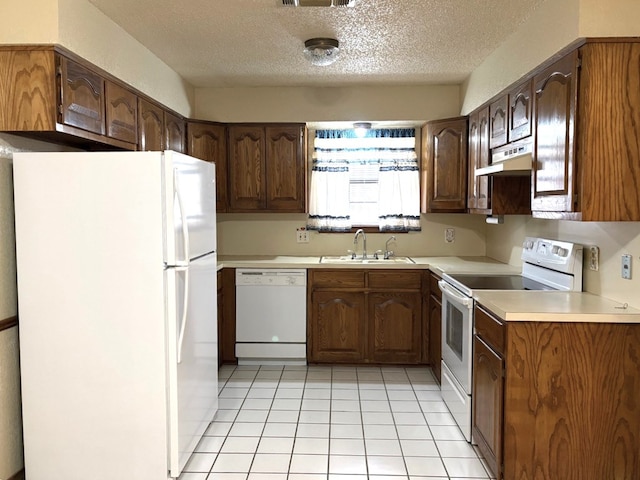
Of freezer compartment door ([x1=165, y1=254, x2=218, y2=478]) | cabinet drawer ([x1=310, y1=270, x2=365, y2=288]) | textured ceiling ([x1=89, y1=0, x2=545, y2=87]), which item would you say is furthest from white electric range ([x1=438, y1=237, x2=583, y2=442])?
freezer compartment door ([x1=165, y1=254, x2=218, y2=478])

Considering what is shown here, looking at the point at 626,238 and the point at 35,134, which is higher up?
the point at 35,134

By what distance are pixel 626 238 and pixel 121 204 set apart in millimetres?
2342

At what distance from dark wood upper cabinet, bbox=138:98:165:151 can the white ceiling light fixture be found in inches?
42.8

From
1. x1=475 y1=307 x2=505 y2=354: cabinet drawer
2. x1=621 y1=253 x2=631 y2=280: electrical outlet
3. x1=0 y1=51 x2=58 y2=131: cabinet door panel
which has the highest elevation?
x1=0 y1=51 x2=58 y2=131: cabinet door panel

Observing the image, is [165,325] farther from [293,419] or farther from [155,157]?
[293,419]

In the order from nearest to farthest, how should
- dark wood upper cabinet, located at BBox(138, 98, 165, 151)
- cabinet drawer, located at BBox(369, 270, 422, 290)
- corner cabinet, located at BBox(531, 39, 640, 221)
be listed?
corner cabinet, located at BBox(531, 39, 640, 221) → dark wood upper cabinet, located at BBox(138, 98, 165, 151) → cabinet drawer, located at BBox(369, 270, 422, 290)

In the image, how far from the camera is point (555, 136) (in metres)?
2.27

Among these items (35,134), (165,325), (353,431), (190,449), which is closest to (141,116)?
(35,134)

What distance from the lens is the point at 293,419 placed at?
3062mm

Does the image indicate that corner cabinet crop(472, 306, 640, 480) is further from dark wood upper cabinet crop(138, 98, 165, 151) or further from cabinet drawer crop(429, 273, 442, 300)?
dark wood upper cabinet crop(138, 98, 165, 151)

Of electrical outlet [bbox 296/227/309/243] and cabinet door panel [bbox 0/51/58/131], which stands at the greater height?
cabinet door panel [bbox 0/51/58/131]

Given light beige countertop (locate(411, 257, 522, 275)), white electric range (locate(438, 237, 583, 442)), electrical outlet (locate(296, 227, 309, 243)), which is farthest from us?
Result: electrical outlet (locate(296, 227, 309, 243))

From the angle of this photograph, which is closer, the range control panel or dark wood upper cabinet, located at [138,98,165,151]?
the range control panel

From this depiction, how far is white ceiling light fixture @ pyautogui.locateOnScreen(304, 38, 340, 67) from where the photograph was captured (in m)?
2.99
